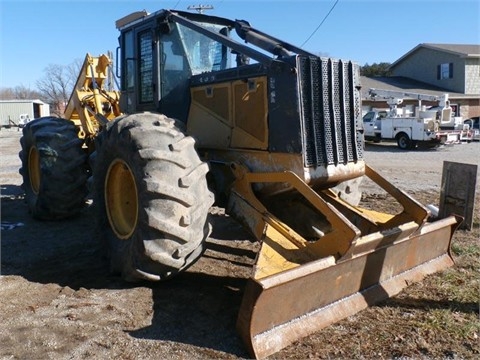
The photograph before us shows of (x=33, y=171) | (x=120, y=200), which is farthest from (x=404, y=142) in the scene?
(x=120, y=200)

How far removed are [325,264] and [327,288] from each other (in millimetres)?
254

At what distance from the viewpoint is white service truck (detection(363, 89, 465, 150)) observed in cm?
2141

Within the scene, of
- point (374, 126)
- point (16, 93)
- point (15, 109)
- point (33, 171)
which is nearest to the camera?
point (33, 171)

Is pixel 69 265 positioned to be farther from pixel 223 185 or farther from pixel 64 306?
pixel 223 185

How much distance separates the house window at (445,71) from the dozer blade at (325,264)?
35363 mm

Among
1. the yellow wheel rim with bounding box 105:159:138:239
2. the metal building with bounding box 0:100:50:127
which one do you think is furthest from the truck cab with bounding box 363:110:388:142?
the metal building with bounding box 0:100:50:127

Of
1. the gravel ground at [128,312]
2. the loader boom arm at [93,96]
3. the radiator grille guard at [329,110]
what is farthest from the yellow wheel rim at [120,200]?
the loader boom arm at [93,96]

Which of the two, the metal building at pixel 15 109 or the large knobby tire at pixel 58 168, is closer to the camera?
the large knobby tire at pixel 58 168

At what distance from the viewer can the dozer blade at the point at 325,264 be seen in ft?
12.3

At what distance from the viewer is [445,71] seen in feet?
124

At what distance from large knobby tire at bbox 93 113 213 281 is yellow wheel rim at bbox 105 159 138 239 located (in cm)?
23

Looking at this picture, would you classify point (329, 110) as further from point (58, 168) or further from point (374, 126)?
point (374, 126)

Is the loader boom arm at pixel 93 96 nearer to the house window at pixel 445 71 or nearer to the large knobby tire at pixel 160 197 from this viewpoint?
the large knobby tire at pixel 160 197

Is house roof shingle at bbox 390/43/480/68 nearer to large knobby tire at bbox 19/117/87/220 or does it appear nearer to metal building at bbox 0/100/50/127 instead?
large knobby tire at bbox 19/117/87/220
